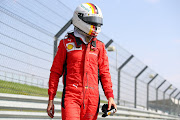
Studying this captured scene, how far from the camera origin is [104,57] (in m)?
3.56

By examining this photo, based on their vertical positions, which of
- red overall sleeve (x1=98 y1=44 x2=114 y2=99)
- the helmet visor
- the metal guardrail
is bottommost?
the metal guardrail

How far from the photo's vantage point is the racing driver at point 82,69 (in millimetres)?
3207

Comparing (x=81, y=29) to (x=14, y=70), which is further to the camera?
(x=14, y=70)

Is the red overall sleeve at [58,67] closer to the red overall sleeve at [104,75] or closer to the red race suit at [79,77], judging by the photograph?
Result: the red race suit at [79,77]

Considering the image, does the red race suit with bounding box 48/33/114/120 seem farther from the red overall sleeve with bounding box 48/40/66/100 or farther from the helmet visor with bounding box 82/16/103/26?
the helmet visor with bounding box 82/16/103/26

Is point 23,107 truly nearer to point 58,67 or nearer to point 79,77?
point 58,67

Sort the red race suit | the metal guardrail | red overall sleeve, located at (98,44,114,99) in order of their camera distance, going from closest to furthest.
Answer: the red race suit, red overall sleeve, located at (98,44,114,99), the metal guardrail

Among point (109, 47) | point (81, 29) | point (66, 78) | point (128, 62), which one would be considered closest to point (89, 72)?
point (66, 78)

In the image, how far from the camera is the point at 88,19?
3301 mm

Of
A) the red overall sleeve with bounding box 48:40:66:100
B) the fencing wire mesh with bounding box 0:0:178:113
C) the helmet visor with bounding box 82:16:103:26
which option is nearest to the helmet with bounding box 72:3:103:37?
the helmet visor with bounding box 82:16:103:26

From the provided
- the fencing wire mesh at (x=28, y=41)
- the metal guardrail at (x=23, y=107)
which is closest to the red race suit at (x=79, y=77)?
the metal guardrail at (x=23, y=107)

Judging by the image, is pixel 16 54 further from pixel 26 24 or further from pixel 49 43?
pixel 49 43

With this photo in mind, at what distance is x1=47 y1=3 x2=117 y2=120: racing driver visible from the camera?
10.5 ft

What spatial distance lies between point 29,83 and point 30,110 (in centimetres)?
45
